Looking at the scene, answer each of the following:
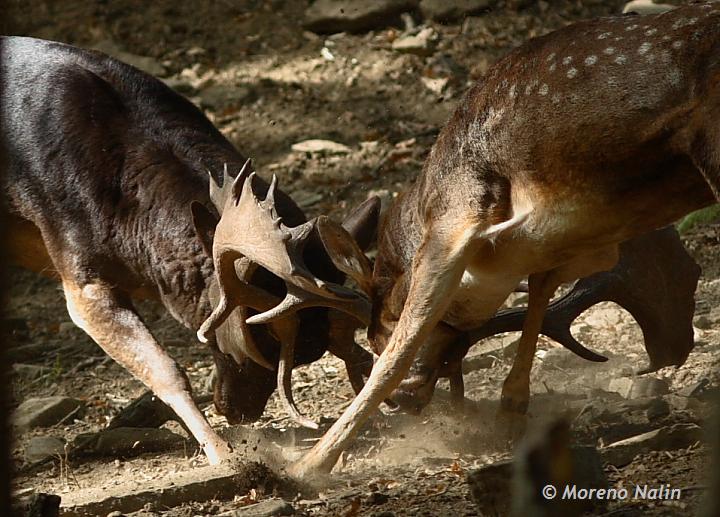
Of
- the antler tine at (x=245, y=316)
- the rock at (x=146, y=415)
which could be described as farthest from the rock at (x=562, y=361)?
the rock at (x=146, y=415)

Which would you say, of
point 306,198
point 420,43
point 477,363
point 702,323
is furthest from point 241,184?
point 420,43

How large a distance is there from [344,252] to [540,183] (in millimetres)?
1468

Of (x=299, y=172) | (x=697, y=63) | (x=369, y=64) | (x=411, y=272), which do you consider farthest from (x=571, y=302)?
(x=369, y=64)

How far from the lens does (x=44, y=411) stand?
7.67 m

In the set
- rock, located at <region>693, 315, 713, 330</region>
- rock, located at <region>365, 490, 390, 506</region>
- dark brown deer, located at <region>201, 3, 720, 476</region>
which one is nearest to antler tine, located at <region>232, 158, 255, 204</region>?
dark brown deer, located at <region>201, 3, 720, 476</region>

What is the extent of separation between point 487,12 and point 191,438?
23.7 feet

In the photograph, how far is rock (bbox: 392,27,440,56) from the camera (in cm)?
1248

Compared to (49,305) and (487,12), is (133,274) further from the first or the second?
(487,12)

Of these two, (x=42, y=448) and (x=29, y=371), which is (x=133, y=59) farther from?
(x=42, y=448)

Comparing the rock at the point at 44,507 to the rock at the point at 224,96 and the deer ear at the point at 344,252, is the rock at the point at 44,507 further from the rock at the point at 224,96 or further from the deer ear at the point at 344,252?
the rock at the point at 224,96

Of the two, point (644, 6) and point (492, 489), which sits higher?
point (644, 6)

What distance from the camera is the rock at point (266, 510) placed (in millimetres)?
5156

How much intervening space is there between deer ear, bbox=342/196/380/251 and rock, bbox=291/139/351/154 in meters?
4.07

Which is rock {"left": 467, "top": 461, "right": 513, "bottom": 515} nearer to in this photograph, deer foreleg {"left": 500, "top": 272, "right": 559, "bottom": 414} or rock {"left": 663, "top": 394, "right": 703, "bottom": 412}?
deer foreleg {"left": 500, "top": 272, "right": 559, "bottom": 414}
